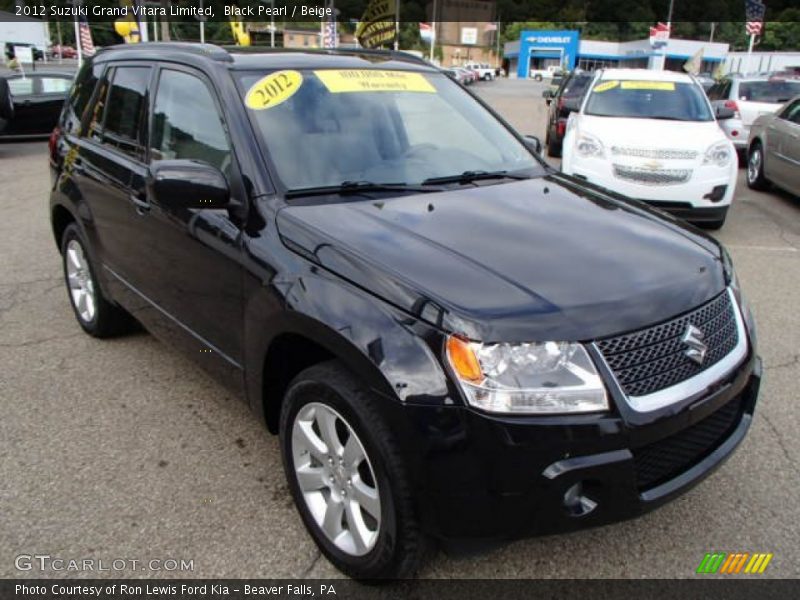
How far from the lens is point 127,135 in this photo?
145 inches

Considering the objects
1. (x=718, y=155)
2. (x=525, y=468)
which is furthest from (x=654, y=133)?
(x=525, y=468)

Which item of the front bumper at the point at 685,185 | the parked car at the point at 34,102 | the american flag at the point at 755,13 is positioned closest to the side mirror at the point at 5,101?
the parked car at the point at 34,102

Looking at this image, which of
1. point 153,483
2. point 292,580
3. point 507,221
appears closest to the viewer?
point 292,580

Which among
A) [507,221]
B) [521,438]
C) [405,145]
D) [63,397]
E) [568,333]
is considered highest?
[405,145]

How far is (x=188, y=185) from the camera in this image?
264 centimetres

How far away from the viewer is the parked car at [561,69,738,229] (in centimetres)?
698

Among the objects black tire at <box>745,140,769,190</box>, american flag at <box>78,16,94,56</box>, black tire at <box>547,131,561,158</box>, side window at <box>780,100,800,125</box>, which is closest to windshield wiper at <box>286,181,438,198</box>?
side window at <box>780,100,800,125</box>

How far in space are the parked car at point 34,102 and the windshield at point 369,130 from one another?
40.9 ft

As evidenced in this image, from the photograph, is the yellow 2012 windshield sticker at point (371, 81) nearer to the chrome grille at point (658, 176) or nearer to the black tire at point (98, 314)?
the black tire at point (98, 314)

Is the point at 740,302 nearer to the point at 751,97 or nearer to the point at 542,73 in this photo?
the point at 751,97

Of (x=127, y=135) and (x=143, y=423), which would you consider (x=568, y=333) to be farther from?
(x=127, y=135)

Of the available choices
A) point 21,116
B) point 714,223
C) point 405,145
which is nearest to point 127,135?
point 405,145

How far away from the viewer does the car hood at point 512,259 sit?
6.76 feet

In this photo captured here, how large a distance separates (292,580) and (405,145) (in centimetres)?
193
